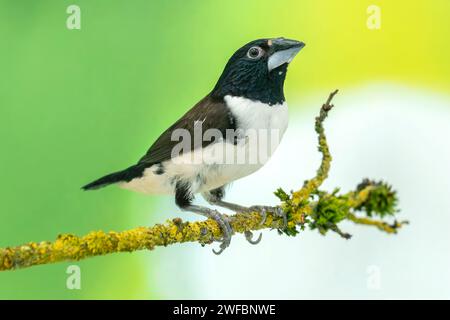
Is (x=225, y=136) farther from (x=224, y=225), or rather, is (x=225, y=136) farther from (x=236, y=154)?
(x=224, y=225)

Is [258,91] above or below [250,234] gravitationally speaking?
above

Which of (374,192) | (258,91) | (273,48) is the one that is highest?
(273,48)

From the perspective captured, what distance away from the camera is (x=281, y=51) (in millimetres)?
3645

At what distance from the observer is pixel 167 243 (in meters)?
2.61

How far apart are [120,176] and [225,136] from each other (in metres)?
0.64

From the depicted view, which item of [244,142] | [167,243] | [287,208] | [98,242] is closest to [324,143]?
[287,208]

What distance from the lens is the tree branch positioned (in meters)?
2.17

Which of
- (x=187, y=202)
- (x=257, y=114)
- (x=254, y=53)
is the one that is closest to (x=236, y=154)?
(x=257, y=114)

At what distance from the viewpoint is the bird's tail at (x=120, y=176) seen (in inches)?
141

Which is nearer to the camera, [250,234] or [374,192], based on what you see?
[374,192]

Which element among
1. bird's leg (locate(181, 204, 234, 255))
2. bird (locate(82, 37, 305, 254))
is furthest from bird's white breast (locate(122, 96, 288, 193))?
bird's leg (locate(181, 204, 234, 255))

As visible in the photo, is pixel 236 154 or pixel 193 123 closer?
pixel 236 154

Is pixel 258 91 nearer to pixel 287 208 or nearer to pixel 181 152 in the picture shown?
pixel 181 152

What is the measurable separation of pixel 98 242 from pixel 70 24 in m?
2.16
